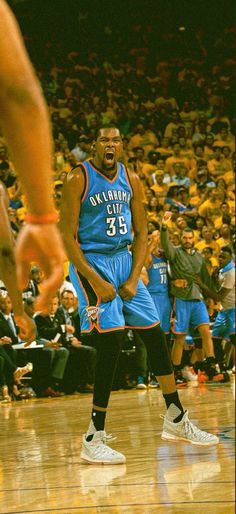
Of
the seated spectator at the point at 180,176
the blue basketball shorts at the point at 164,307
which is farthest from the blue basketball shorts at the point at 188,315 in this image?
the seated spectator at the point at 180,176

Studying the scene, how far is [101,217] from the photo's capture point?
550cm

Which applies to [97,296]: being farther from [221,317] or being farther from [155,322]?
[221,317]

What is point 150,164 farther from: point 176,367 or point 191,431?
point 191,431

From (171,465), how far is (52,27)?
17.8 meters

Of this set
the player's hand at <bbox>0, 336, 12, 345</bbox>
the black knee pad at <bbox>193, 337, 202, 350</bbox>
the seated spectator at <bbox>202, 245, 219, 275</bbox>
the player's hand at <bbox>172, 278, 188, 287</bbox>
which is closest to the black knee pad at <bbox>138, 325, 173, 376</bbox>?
the player's hand at <bbox>0, 336, 12, 345</bbox>

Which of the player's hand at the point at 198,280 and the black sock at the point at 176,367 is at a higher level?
the player's hand at the point at 198,280

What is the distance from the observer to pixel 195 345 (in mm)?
11070

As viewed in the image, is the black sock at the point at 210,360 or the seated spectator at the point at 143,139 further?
the seated spectator at the point at 143,139

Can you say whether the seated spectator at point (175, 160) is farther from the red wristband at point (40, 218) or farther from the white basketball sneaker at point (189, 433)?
the red wristband at point (40, 218)

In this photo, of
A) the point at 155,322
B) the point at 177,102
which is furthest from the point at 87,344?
the point at 177,102

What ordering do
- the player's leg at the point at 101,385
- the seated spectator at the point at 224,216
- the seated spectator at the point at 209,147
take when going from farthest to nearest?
the seated spectator at the point at 209,147
the seated spectator at the point at 224,216
the player's leg at the point at 101,385

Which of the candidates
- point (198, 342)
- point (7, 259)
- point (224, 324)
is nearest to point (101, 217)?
point (7, 259)

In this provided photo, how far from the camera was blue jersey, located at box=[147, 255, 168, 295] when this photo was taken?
34.8 ft

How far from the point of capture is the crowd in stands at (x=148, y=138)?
10.1 meters
